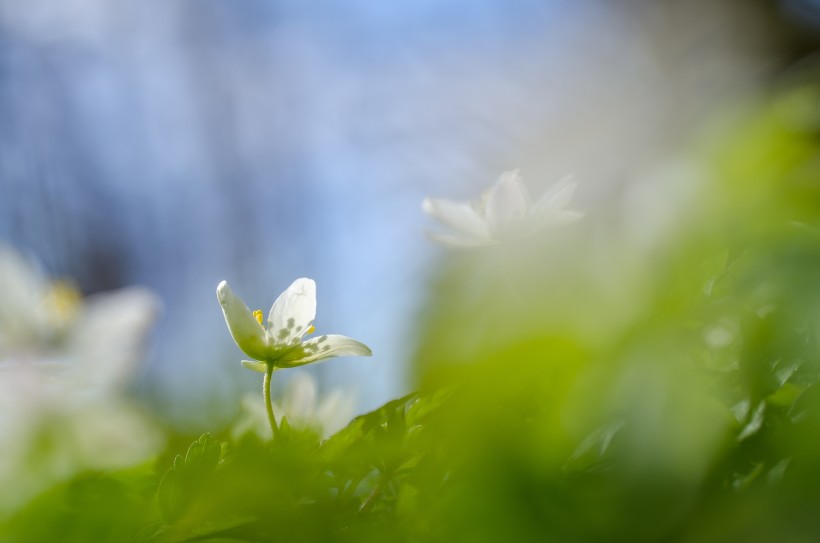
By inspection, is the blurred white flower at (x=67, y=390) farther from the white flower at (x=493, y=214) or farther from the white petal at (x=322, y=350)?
the white flower at (x=493, y=214)

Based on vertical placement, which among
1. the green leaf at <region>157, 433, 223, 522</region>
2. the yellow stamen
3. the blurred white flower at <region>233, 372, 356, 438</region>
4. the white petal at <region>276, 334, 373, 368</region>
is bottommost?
the blurred white flower at <region>233, 372, 356, 438</region>

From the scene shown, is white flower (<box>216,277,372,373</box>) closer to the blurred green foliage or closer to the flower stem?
the flower stem

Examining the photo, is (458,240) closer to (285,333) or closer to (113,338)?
(285,333)

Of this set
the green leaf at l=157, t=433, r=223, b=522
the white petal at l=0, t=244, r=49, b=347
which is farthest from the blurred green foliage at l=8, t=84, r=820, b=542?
the white petal at l=0, t=244, r=49, b=347

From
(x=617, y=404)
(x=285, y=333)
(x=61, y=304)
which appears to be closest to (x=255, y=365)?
(x=285, y=333)

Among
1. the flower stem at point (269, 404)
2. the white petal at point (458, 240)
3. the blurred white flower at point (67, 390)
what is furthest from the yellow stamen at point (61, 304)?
the white petal at point (458, 240)

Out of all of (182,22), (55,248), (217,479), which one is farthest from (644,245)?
(182,22)
